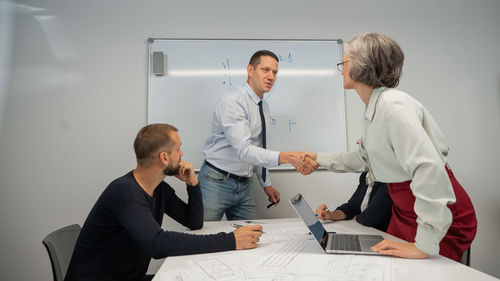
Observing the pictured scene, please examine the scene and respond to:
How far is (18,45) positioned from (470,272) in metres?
3.19

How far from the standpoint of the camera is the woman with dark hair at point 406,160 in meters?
0.94

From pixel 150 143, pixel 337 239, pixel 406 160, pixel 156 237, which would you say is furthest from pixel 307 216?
Result: pixel 150 143

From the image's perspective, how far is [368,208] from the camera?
4.95 ft

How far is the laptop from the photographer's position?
1.07 meters

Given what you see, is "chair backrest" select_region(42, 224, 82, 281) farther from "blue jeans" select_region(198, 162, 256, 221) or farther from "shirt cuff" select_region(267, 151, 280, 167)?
"shirt cuff" select_region(267, 151, 280, 167)

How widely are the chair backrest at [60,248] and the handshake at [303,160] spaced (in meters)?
1.14

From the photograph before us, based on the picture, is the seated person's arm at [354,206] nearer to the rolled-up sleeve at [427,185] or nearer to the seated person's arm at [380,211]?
the seated person's arm at [380,211]

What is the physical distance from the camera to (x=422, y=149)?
96 centimetres

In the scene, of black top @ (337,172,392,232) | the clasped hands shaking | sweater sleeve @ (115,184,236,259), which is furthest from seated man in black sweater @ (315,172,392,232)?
sweater sleeve @ (115,184,236,259)

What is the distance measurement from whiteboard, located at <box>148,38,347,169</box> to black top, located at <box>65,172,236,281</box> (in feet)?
4.34

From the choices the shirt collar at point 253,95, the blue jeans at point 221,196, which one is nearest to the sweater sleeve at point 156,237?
the blue jeans at point 221,196

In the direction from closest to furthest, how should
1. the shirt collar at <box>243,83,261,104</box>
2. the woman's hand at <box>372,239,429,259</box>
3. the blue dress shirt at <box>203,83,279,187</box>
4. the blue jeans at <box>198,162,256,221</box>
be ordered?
the woman's hand at <box>372,239,429,259</box>
the blue dress shirt at <box>203,83,279,187</box>
the blue jeans at <box>198,162,256,221</box>
the shirt collar at <box>243,83,261,104</box>

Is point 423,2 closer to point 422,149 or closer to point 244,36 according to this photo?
point 244,36

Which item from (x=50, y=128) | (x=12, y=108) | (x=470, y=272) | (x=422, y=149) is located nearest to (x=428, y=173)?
(x=422, y=149)
